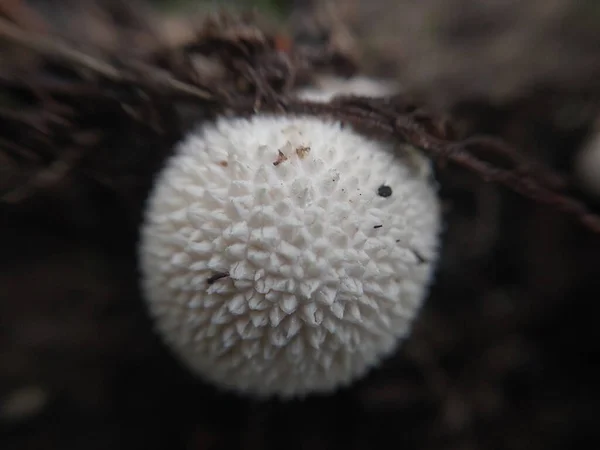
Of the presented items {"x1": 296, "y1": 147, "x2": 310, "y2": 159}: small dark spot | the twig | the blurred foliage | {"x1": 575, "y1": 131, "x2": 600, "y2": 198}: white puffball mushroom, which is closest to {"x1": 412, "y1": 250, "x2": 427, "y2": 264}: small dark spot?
{"x1": 296, "y1": 147, "x2": 310, "y2": 159}: small dark spot

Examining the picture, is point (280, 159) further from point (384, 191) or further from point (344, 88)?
point (344, 88)

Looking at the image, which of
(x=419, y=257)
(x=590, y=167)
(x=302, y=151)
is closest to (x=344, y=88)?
(x=302, y=151)

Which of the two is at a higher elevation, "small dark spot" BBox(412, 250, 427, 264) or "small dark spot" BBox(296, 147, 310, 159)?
"small dark spot" BBox(296, 147, 310, 159)

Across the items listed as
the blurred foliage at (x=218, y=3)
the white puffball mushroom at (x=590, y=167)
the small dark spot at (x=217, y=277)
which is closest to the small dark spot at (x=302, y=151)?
the small dark spot at (x=217, y=277)

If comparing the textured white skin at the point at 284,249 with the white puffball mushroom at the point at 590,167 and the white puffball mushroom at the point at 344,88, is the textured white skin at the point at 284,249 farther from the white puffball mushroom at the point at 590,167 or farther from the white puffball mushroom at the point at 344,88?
the white puffball mushroom at the point at 590,167

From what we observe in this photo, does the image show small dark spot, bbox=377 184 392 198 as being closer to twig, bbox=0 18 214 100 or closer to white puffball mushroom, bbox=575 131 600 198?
twig, bbox=0 18 214 100

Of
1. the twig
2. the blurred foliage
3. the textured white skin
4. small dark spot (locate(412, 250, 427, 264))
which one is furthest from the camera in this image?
the blurred foliage
